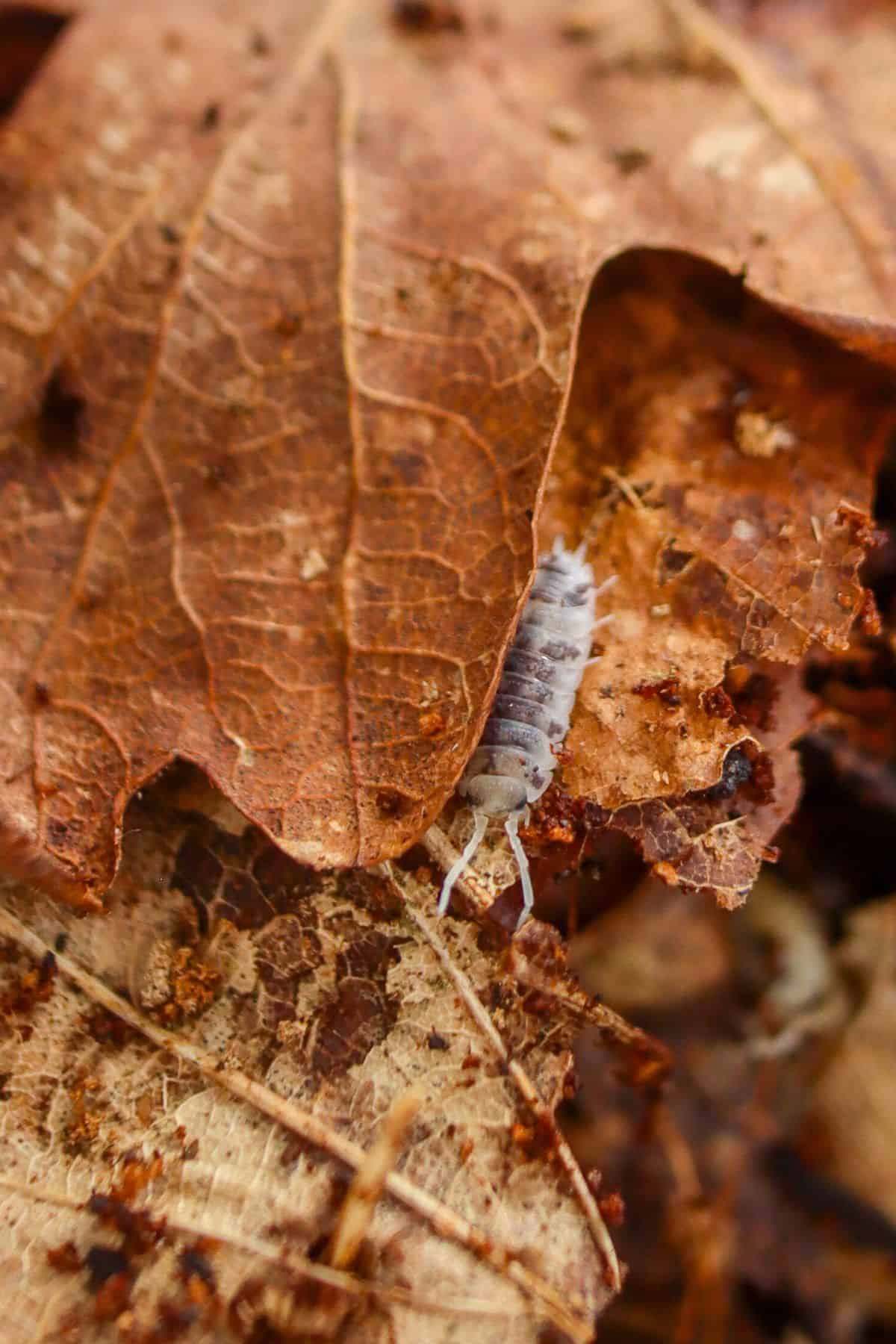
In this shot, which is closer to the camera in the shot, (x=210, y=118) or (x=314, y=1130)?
(x=314, y=1130)

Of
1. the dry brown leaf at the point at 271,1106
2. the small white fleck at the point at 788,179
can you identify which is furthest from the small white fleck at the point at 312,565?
the small white fleck at the point at 788,179

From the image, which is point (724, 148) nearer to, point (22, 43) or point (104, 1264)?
point (22, 43)

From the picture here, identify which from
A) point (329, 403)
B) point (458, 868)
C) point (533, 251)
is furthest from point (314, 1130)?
point (533, 251)

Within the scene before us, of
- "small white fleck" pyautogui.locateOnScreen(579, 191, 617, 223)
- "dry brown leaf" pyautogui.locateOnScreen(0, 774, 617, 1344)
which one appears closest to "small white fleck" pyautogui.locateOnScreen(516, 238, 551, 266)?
"small white fleck" pyautogui.locateOnScreen(579, 191, 617, 223)

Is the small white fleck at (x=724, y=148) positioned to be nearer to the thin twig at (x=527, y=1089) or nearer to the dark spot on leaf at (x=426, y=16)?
the dark spot on leaf at (x=426, y=16)

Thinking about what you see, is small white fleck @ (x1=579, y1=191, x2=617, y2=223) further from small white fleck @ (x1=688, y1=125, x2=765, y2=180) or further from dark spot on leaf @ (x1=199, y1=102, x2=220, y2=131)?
dark spot on leaf @ (x1=199, y1=102, x2=220, y2=131)
